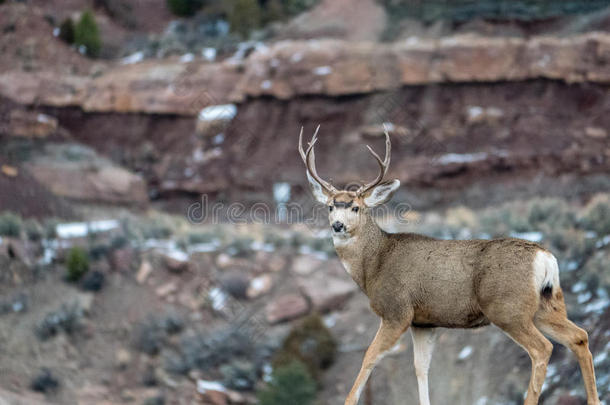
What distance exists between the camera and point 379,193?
9227mm

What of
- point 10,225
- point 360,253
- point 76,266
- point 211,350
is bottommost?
point 211,350

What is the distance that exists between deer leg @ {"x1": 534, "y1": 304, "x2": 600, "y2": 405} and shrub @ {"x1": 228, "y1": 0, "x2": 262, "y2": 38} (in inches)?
1158

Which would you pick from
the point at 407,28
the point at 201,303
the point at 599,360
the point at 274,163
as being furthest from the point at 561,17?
the point at 599,360

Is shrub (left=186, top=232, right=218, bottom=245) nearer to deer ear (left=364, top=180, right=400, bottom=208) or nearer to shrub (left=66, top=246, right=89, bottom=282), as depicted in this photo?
shrub (left=66, top=246, right=89, bottom=282)

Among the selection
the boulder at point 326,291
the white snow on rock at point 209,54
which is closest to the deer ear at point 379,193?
the boulder at point 326,291

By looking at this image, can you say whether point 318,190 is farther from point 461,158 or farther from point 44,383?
point 461,158

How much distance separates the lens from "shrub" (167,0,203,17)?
39875mm

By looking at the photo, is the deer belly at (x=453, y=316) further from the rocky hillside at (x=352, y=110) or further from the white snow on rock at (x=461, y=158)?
the white snow on rock at (x=461, y=158)

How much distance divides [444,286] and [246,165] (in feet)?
78.6

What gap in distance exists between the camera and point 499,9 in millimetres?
33125

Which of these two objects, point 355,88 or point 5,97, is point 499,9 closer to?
point 355,88

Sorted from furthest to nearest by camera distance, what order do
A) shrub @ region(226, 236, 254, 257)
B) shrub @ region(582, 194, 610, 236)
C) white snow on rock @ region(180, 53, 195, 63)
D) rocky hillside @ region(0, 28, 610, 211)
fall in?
white snow on rock @ region(180, 53, 195, 63)
rocky hillside @ region(0, 28, 610, 211)
shrub @ region(226, 236, 254, 257)
shrub @ region(582, 194, 610, 236)

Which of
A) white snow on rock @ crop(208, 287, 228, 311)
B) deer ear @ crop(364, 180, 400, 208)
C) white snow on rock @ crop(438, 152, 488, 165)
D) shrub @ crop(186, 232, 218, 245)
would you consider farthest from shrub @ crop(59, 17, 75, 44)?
deer ear @ crop(364, 180, 400, 208)

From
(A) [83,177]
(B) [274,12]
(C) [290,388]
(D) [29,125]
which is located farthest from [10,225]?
(B) [274,12]
